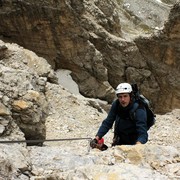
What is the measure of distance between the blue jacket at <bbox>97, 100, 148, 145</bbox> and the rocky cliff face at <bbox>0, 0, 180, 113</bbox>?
78.4ft

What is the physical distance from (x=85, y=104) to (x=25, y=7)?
11.9m

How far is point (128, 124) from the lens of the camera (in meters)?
9.09

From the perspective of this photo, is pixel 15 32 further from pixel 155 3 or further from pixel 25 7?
pixel 155 3

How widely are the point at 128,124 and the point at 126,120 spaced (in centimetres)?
12

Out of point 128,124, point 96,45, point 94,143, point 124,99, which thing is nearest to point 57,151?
point 94,143

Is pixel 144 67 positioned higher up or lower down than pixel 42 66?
lower down

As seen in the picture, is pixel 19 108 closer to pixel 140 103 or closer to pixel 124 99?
pixel 124 99

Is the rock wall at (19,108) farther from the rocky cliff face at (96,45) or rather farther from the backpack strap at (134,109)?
the rocky cliff face at (96,45)

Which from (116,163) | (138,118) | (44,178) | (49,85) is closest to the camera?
(44,178)

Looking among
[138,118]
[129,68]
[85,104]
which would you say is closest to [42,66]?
[85,104]

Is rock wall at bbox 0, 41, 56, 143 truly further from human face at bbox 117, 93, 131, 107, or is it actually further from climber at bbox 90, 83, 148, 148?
human face at bbox 117, 93, 131, 107

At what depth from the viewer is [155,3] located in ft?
366

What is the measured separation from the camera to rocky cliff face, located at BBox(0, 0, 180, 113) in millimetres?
31844

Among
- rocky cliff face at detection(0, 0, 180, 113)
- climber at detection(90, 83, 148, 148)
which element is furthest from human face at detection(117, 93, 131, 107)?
rocky cliff face at detection(0, 0, 180, 113)
